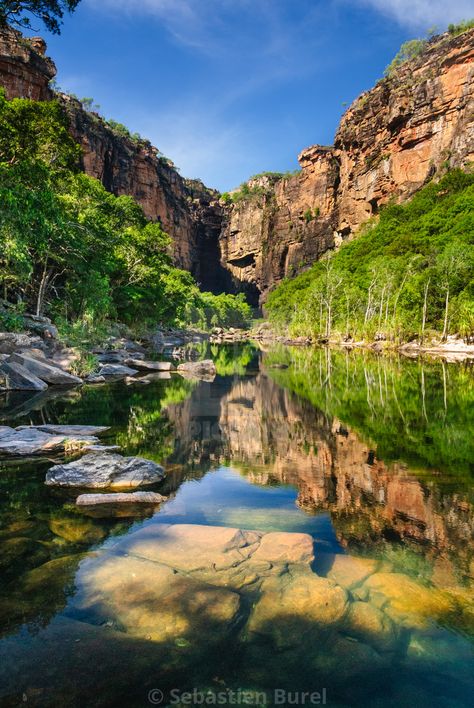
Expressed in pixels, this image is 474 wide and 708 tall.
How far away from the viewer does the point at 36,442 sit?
9031 mm

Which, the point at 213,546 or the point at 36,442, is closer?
the point at 213,546

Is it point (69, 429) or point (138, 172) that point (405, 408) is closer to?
point (69, 429)

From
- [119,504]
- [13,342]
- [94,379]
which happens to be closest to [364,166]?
[94,379]

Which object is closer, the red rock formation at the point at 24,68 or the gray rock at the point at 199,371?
the gray rock at the point at 199,371

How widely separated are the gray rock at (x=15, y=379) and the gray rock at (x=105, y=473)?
1233 centimetres

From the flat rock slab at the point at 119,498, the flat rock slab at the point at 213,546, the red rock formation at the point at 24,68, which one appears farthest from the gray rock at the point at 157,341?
the flat rock slab at the point at 213,546

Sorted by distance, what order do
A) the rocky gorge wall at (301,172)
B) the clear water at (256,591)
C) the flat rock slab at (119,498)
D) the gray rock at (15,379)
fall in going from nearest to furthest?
the clear water at (256,591) → the flat rock slab at (119,498) → the gray rock at (15,379) → the rocky gorge wall at (301,172)

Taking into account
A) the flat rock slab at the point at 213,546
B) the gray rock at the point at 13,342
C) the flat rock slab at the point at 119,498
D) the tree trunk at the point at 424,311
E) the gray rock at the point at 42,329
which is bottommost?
the flat rock slab at the point at 213,546

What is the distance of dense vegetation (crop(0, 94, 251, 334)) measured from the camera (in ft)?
62.1

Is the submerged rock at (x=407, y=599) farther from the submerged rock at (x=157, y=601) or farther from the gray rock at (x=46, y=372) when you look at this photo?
the gray rock at (x=46, y=372)

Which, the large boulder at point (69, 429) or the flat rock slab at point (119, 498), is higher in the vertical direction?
the large boulder at point (69, 429)

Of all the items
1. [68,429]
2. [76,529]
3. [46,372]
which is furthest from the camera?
[46,372]

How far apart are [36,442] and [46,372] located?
1176cm

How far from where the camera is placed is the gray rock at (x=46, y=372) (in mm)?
19422
